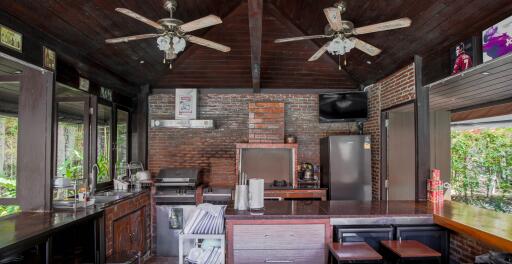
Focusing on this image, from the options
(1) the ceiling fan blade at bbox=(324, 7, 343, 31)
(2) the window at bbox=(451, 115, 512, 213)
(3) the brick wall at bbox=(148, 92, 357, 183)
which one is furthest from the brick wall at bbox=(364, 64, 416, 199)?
(2) the window at bbox=(451, 115, 512, 213)

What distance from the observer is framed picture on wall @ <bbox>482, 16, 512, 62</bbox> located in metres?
2.72

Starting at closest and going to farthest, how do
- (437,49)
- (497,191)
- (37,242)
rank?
1. (37,242)
2. (437,49)
3. (497,191)

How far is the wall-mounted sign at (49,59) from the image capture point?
3295 mm

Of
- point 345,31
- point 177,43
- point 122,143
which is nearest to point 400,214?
point 345,31

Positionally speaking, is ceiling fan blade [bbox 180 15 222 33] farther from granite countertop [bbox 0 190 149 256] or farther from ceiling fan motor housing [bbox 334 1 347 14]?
granite countertop [bbox 0 190 149 256]

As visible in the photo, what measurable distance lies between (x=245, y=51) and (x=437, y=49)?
279cm

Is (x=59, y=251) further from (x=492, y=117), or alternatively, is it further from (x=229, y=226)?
(x=492, y=117)

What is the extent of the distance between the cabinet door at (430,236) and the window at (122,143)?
4.31 m

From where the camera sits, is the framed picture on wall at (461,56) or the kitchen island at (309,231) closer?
the kitchen island at (309,231)

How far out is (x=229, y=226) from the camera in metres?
3.00

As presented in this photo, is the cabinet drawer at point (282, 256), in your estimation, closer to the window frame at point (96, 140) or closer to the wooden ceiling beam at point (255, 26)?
the wooden ceiling beam at point (255, 26)

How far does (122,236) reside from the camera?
13.7 ft

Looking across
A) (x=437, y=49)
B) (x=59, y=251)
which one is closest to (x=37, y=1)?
(x=59, y=251)

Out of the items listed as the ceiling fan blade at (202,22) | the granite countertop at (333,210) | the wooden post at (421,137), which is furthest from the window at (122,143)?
the wooden post at (421,137)
